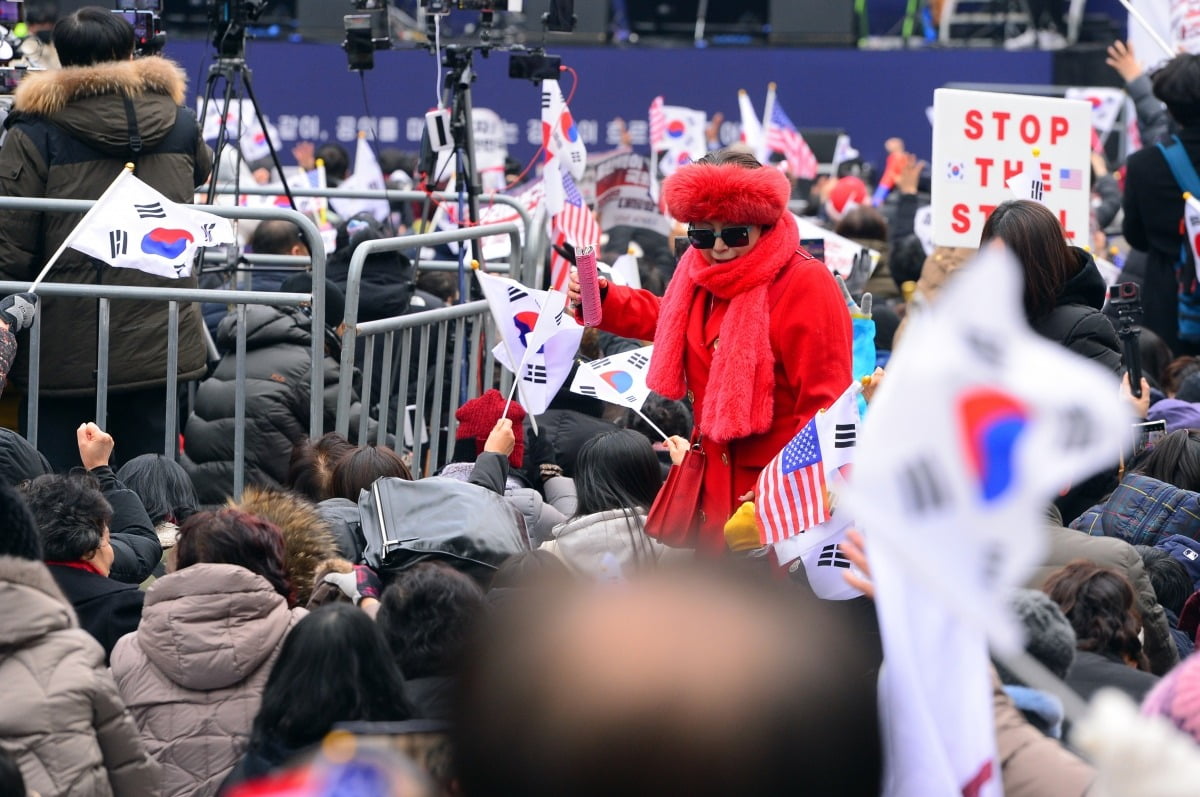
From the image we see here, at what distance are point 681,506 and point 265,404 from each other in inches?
83.6

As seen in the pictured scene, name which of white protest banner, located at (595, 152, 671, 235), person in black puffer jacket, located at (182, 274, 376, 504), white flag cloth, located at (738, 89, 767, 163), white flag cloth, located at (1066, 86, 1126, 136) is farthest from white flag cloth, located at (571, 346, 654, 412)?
white flag cloth, located at (1066, 86, 1126, 136)

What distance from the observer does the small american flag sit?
7094 mm

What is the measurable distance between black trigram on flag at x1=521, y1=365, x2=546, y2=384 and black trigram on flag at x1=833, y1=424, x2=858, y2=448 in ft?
5.30

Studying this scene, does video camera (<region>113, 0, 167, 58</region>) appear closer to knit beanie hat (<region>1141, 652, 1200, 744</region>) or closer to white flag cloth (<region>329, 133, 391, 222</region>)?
white flag cloth (<region>329, 133, 391, 222</region>)

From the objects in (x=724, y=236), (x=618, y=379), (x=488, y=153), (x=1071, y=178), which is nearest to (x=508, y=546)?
(x=724, y=236)

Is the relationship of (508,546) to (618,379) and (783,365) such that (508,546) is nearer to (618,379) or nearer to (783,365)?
(783,365)

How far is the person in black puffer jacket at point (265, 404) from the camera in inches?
235

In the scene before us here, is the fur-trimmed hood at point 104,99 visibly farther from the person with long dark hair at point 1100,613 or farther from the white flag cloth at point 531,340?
the person with long dark hair at point 1100,613

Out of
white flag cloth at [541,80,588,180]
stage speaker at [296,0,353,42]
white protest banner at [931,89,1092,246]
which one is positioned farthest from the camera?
stage speaker at [296,0,353,42]

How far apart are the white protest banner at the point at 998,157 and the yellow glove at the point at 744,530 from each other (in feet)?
10.5

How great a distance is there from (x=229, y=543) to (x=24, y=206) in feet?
8.11

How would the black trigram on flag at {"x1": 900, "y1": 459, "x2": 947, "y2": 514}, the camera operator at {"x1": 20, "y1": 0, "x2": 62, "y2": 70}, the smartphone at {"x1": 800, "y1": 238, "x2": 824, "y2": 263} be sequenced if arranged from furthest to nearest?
1. the smartphone at {"x1": 800, "y1": 238, "x2": 824, "y2": 263}
2. the camera operator at {"x1": 20, "y1": 0, "x2": 62, "y2": 70}
3. the black trigram on flag at {"x1": 900, "y1": 459, "x2": 947, "y2": 514}

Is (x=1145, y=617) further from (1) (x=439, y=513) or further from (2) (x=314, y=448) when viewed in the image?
(2) (x=314, y=448)

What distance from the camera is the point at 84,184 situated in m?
6.03
